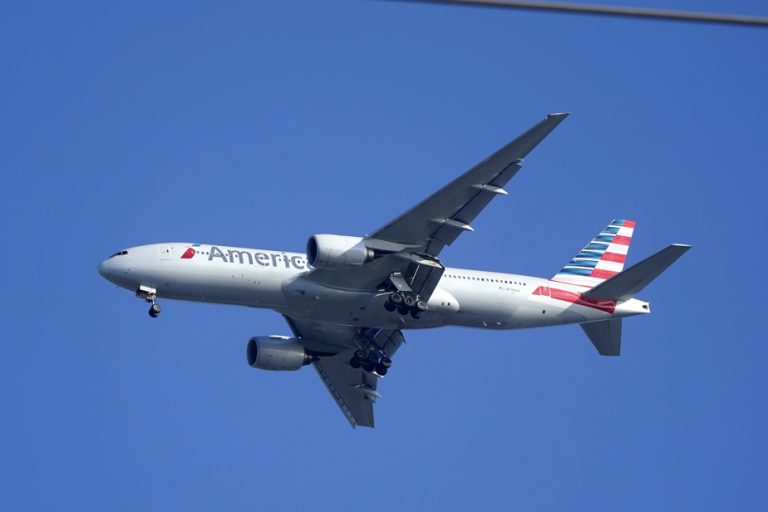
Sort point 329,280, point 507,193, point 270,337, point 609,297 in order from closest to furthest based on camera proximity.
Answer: point 507,193 → point 329,280 → point 609,297 → point 270,337

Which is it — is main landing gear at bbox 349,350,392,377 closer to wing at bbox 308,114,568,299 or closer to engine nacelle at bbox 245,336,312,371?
engine nacelle at bbox 245,336,312,371

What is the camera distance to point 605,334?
148 feet

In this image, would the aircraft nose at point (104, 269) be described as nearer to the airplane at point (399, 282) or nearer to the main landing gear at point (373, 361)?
the airplane at point (399, 282)

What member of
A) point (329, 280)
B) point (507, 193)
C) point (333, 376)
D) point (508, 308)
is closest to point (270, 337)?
point (333, 376)

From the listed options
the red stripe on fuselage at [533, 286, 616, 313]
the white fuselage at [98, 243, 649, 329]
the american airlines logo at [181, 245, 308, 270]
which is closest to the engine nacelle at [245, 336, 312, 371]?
the white fuselage at [98, 243, 649, 329]

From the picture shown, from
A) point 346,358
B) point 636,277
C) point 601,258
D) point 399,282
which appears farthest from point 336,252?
point 601,258

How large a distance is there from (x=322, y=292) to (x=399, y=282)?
10.2ft

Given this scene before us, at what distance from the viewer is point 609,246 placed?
49.0 meters

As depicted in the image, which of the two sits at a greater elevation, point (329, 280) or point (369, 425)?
point (329, 280)

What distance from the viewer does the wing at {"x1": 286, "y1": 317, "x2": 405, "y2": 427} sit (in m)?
46.2

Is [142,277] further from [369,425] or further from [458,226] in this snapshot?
[369,425]

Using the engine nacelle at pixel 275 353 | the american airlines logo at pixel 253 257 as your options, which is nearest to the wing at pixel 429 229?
the american airlines logo at pixel 253 257

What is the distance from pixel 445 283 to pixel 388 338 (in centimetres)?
563

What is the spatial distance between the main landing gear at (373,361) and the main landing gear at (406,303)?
492cm
